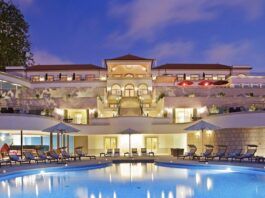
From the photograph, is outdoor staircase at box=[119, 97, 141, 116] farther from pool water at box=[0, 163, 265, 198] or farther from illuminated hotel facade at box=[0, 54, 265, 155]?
pool water at box=[0, 163, 265, 198]

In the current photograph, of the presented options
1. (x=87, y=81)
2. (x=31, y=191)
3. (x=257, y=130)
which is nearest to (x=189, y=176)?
(x=31, y=191)

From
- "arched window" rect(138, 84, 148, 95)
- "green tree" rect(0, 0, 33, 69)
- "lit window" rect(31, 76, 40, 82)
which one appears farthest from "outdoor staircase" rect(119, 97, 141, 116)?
"green tree" rect(0, 0, 33, 69)

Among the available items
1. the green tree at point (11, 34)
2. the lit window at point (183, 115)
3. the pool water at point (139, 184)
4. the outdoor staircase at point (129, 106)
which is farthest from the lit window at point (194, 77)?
the pool water at point (139, 184)

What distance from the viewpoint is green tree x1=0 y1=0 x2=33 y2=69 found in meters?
46.9

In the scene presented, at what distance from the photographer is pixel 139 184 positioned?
15.1 metres

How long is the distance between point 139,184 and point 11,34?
37.3m

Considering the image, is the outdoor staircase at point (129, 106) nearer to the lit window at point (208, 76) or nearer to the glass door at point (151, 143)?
the glass door at point (151, 143)

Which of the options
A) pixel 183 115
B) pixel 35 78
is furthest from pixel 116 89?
pixel 35 78

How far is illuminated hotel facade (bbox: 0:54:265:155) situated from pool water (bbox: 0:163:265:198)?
286 inches

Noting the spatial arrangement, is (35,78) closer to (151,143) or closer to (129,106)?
(129,106)

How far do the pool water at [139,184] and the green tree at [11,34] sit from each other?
1218 inches

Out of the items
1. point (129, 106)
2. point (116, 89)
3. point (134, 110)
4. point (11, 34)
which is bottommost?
point (134, 110)

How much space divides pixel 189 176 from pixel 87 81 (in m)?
28.6

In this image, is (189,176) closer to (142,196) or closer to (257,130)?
(142,196)
